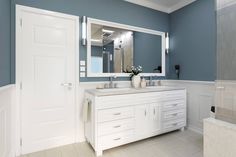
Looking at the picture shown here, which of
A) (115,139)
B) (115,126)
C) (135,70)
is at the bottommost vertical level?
(115,139)

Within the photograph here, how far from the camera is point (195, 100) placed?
288 cm

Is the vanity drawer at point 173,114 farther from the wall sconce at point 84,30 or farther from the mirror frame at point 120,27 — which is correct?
the wall sconce at point 84,30

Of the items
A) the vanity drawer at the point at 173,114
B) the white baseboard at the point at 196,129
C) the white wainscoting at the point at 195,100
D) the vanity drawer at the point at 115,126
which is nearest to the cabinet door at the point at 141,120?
the vanity drawer at the point at 115,126

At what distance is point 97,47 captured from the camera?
2.54 meters

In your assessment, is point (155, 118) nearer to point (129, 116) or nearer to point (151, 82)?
point (129, 116)

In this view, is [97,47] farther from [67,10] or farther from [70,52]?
[67,10]

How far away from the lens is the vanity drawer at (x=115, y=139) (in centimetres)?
199

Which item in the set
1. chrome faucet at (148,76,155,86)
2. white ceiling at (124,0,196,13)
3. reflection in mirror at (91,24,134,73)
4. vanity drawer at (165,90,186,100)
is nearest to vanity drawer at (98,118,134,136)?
vanity drawer at (165,90,186,100)

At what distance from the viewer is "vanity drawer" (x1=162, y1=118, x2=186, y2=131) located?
259cm

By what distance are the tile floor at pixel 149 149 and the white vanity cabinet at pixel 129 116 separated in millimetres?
121

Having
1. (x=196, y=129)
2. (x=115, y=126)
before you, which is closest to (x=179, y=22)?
(x=196, y=129)

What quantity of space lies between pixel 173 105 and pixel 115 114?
1243 mm

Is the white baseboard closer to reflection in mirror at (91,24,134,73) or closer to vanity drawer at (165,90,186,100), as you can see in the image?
vanity drawer at (165,90,186,100)

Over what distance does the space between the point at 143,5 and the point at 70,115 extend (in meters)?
2.66
